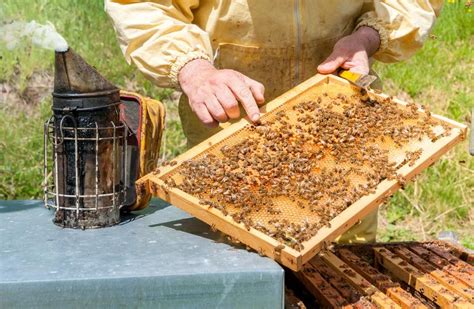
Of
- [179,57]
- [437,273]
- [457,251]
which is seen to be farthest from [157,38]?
[457,251]

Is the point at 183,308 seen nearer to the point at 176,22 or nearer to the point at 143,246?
the point at 143,246

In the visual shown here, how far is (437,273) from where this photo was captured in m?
2.96

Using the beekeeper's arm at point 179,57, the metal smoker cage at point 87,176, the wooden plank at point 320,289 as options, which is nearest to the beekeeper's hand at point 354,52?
the beekeeper's arm at point 179,57

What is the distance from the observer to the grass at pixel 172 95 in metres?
5.43

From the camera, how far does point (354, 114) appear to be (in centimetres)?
299

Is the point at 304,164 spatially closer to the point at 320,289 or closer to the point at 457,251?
the point at 320,289

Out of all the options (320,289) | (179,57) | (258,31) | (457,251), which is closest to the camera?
(320,289)

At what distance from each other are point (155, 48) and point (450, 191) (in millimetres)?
3101

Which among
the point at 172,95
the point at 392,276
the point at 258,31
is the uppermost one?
the point at 258,31

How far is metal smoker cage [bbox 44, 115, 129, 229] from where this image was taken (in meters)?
2.66

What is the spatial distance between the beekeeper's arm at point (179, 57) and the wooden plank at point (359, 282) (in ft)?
2.20

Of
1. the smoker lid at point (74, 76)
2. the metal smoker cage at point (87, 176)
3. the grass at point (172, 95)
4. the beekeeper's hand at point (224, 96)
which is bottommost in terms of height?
the grass at point (172, 95)

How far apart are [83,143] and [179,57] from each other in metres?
0.63

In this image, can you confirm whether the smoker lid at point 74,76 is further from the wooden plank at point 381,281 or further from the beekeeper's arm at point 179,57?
the wooden plank at point 381,281
